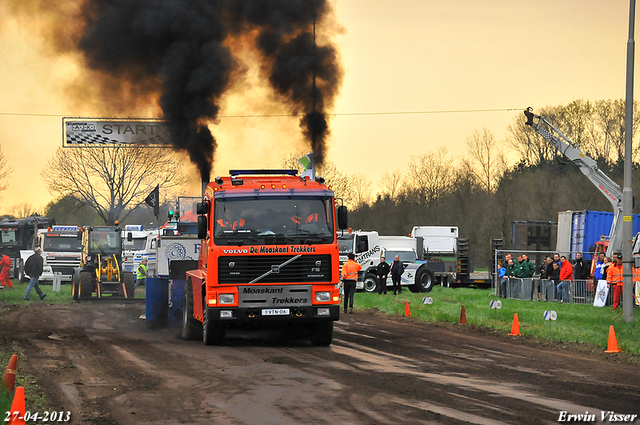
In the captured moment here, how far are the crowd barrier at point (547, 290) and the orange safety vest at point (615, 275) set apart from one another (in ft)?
5.86

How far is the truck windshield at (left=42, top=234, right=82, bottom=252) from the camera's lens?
3803cm

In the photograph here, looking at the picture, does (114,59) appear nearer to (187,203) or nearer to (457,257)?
(187,203)

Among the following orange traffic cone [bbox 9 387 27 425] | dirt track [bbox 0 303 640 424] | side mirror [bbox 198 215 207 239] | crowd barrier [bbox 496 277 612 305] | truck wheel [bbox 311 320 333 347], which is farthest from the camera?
crowd barrier [bbox 496 277 612 305]

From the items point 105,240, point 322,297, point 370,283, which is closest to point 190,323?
point 322,297

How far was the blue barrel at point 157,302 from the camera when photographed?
19.2 meters

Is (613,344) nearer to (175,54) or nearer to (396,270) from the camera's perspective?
(175,54)

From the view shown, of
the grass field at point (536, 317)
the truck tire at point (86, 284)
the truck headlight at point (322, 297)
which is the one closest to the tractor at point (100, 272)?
the truck tire at point (86, 284)

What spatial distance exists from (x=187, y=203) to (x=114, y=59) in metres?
4.52

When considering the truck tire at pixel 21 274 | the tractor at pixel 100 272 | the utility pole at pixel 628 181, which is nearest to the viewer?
the utility pole at pixel 628 181

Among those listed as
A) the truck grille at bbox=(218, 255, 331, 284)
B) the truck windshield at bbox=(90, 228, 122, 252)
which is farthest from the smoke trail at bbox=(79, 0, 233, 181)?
the truck windshield at bbox=(90, 228, 122, 252)

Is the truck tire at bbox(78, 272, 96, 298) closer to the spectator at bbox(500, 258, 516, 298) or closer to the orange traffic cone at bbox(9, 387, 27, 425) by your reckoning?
the spectator at bbox(500, 258, 516, 298)

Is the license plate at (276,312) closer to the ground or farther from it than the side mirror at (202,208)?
closer to the ground

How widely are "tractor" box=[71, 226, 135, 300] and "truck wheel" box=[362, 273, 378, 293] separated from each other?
10.9 m

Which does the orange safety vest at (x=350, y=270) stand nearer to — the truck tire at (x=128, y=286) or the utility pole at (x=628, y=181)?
the utility pole at (x=628, y=181)
